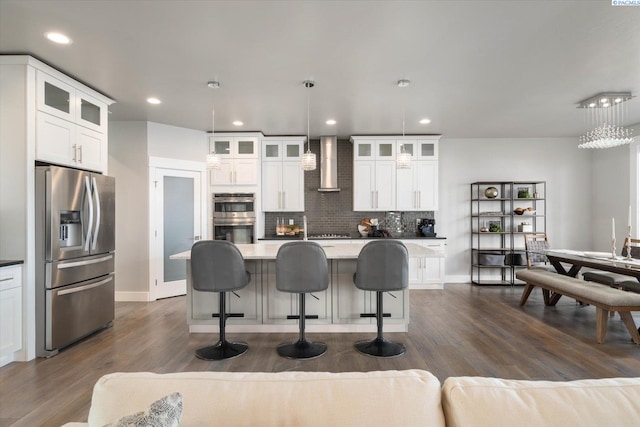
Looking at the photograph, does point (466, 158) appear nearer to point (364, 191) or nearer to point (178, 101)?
point (364, 191)

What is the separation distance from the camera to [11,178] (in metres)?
2.95

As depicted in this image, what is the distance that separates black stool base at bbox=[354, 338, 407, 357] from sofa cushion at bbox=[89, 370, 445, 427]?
2.22 meters

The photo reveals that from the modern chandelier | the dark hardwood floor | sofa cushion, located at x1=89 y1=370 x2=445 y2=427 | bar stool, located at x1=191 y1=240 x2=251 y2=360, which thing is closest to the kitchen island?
the dark hardwood floor

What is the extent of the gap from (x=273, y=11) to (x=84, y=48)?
5.87 ft

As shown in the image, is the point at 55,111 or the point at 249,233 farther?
the point at 249,233

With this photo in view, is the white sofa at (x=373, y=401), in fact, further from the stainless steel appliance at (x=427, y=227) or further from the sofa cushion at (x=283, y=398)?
the stainless steel appliance at (x=427, y=227)

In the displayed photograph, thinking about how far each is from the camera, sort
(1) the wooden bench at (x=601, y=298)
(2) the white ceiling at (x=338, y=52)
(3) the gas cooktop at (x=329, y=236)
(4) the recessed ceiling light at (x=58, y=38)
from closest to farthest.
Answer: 1. (2) the white ceiling at (x=338, y=52)
2. (4) the recessed ceiling light at (x=58, y=38)
3. (1) the wooden bench at (x=601, y=298)
4. (3) the gas cooktop at (x=329, y=236)

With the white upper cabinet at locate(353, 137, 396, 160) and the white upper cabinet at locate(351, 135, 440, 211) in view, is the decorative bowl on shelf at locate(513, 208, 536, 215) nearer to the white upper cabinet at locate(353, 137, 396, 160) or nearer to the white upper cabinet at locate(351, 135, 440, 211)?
the white upper cabinet at locate(351, 135, 440, 211)

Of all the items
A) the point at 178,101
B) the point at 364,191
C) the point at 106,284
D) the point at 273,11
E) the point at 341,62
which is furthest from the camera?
the point at 364,191

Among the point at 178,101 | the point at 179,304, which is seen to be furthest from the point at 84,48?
the point at 179,304

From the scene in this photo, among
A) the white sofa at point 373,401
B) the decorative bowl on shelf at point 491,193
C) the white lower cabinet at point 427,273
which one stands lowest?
the white lower cabinet at point 427,273

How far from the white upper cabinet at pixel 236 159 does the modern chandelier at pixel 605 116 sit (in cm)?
481

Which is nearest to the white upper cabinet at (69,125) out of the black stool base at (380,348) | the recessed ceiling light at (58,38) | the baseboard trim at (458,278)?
the recessed ceiling light at (58,38)

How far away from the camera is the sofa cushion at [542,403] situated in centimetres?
83
